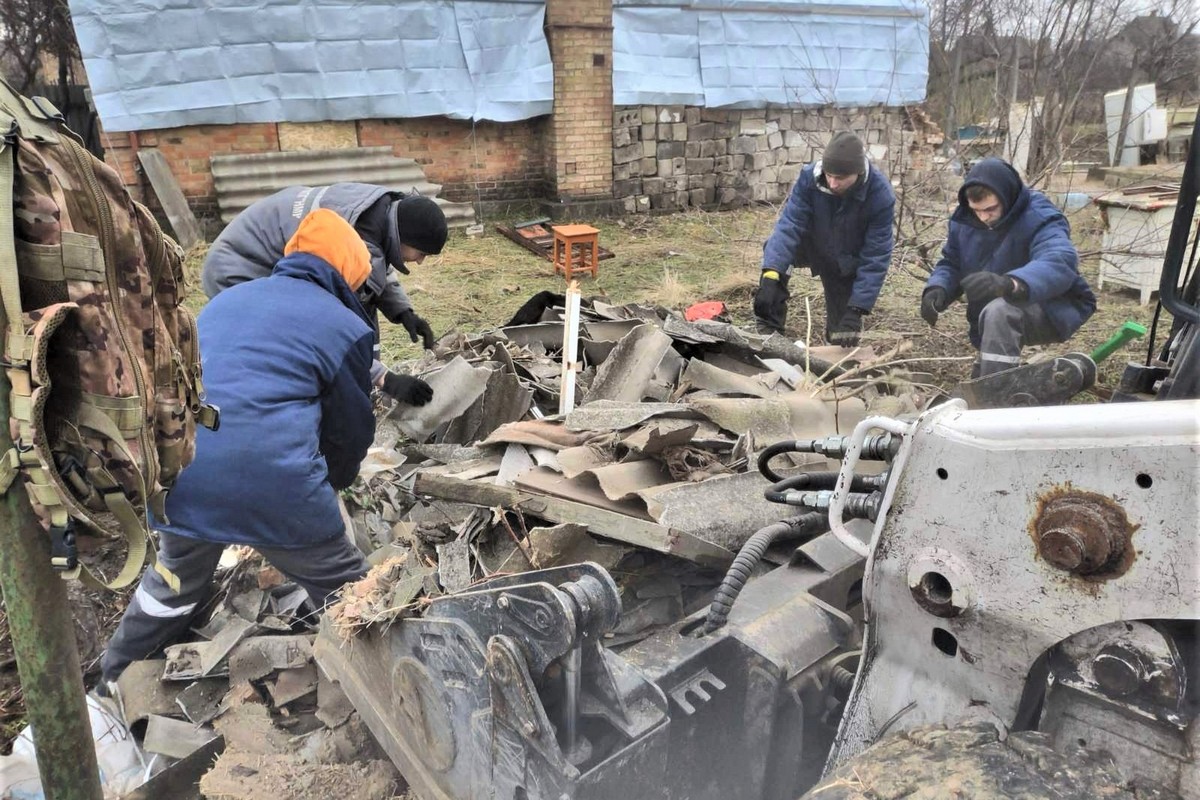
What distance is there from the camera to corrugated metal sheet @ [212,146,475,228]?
32.2 feet

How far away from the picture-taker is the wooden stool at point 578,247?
8.98 meters

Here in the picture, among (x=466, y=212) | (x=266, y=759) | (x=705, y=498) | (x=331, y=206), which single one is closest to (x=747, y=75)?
(x=466, y=212)

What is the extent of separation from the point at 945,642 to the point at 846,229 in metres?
5.10

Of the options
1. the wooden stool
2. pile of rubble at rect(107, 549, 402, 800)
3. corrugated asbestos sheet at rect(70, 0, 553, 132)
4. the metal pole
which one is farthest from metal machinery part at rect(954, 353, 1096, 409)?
corrugated asbestos sheet at rect(70, 0, 553, 132)

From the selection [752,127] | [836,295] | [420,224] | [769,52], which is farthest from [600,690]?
[769,52]

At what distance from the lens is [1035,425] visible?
134cm

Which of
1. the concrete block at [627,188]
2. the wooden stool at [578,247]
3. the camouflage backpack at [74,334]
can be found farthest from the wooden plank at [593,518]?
the concrete block at [627,188]

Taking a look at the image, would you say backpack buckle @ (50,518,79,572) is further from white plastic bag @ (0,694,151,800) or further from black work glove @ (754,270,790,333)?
black work glove @ (754,270,790,333)

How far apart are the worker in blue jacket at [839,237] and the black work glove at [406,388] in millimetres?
2936

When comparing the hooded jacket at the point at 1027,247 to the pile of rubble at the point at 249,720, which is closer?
the pile of rubble at the point at 249,720

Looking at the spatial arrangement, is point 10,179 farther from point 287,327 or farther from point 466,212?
point 466,212

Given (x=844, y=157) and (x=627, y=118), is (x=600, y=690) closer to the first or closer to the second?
(x=844, y=157)

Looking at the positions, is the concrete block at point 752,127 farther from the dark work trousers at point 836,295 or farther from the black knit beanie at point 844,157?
the black knit beanie at point 844,157

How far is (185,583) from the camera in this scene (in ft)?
9.94
